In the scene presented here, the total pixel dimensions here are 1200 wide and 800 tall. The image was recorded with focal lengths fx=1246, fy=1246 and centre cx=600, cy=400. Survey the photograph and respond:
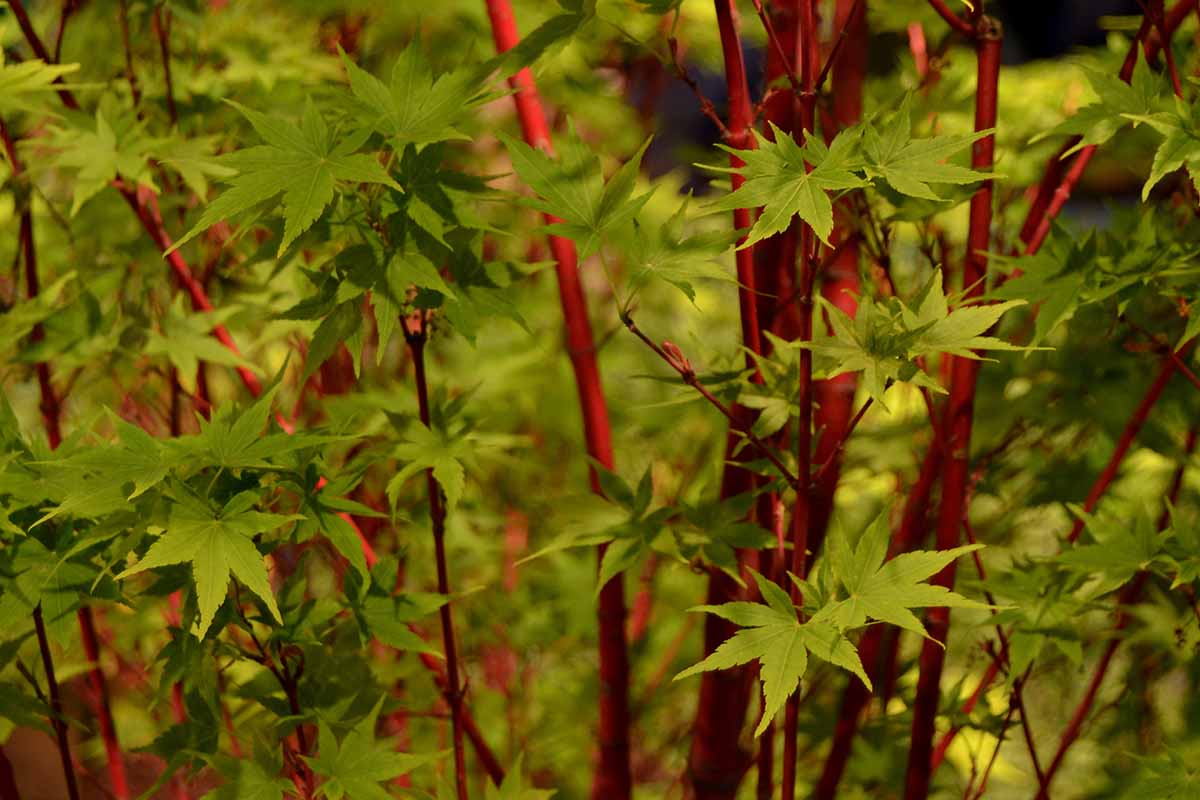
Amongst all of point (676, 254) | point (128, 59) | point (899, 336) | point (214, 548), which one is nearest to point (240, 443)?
point (214, 548)

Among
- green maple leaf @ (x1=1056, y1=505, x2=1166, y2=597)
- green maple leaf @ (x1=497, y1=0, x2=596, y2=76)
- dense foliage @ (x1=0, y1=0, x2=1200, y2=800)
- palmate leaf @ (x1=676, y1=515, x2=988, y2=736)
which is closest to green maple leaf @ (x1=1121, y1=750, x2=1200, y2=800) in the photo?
dense foliage @ (x1=0, y1=0, x2=1200, y2=800)

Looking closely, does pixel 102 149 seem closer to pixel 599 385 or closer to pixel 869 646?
pixel 599 385

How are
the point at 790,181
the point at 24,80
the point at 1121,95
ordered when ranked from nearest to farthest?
the point at 790,181
the point at 1121,95
the point at 24,80

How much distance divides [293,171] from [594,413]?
15.0 inches

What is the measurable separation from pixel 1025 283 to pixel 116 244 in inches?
Answer: 34.1

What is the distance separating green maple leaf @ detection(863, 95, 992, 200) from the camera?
707 millimetres

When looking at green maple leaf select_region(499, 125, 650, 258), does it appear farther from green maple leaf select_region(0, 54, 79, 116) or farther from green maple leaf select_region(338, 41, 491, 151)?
green maple leaf select_region(0, 54, 79, 116)

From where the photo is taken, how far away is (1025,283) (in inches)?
34.8

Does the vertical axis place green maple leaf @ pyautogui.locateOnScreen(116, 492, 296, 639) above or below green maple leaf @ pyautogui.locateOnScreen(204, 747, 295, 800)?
above

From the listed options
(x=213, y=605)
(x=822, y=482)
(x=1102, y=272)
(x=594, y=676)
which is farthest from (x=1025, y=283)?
Answer: (x=594, y=676)

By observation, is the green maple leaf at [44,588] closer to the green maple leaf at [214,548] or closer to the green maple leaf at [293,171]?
the green maple leaf at [214,548]

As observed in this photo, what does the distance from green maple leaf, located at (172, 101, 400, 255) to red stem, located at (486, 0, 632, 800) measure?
0.25 m

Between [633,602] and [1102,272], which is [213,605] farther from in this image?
[633,602]

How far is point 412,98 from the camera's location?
0.78 meters
